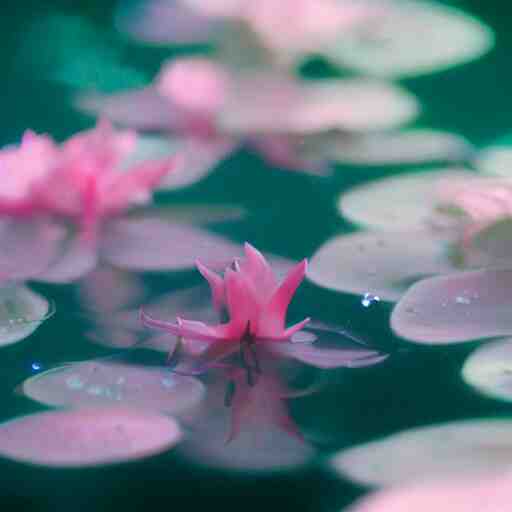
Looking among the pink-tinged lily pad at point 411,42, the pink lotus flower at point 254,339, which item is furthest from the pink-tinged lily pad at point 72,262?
the pink-tinged lily pad at point 411,42

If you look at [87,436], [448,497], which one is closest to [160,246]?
[87,436]

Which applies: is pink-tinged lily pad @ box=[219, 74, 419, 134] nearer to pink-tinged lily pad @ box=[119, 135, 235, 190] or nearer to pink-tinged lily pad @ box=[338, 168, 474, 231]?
pink-tinged lily pad @ box=[119, 135, 235, 190]

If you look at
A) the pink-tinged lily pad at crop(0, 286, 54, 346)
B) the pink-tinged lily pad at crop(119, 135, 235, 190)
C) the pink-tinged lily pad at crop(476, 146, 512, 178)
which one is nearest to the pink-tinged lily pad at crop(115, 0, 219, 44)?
the pink-tinged lily pad at crop(119, 135, 235, 190)

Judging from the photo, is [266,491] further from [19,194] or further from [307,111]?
[307,111]

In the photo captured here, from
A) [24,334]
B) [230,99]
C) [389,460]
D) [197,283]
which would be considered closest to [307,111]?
[230,99]

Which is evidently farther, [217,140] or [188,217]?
[217,140]

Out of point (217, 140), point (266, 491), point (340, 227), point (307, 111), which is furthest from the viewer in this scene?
point (307, 111)
